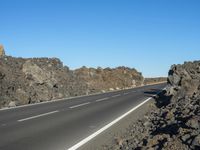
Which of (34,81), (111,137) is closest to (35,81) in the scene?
(34,81)

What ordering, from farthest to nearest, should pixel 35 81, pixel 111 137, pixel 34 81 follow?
1. pixel 35 81
2. pixel 34 81
3. pixel 111 137

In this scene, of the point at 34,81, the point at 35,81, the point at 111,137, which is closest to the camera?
the point at 111,137

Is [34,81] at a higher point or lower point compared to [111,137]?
higher

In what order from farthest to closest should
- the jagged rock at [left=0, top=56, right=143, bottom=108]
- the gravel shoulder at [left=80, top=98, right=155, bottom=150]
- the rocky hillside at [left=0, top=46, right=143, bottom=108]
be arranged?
the jagged rock at [left=0, top=56, right=143, bottom=108]
the rocky hillside at [left=0, top=46, right=143, bottom=108]
the gravel shoulder at [left=80, top=98, right=155, bottom=150]

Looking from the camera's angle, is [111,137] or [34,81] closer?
[111,137]

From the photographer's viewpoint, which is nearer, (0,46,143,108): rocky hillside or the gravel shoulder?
the gravel shoulder

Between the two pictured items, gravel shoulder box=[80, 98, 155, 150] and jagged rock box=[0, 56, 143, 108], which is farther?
jagged rock box=[0, 56, 143, 108]

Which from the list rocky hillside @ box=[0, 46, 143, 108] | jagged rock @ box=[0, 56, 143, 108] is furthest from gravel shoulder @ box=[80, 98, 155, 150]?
jagged rock @ box=[0, 56, 143, 108]

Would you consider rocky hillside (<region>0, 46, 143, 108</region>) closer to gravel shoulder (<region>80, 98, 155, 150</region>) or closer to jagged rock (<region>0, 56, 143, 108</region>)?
jagged rock (<region>0, 56, 143, 108</region>)

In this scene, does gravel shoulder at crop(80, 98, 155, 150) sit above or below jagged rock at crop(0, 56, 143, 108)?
below

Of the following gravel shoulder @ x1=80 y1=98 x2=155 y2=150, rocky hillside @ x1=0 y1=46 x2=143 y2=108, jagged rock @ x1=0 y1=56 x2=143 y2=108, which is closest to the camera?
gravel shoulder @ x1=80 y1=98 x2=155 y2=150

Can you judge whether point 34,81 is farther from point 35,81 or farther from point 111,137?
point 111,137

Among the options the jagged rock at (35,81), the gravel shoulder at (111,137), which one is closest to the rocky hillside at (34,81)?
the jagged rock at (35,81)

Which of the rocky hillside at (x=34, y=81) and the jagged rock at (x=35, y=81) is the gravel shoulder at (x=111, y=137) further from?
the jagged rock at (x=35, y=81)
